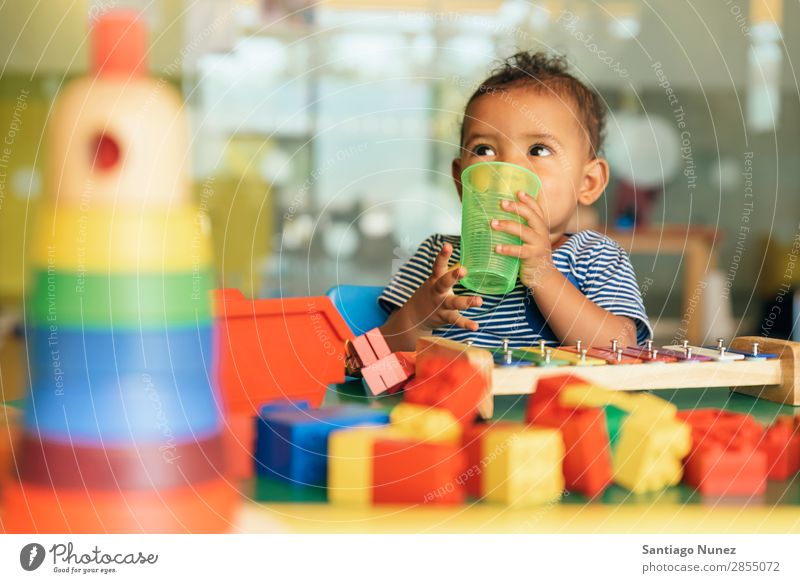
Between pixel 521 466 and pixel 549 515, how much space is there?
0.10ft

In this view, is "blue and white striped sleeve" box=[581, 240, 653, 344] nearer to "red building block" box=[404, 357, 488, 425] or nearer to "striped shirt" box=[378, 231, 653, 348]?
"striped shirt" box=[378, 231, 653, 348]

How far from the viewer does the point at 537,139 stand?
3.15 feet

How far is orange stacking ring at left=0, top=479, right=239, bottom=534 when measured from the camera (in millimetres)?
379

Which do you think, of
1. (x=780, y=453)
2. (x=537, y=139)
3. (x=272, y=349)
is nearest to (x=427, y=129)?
(x=537, y=139)

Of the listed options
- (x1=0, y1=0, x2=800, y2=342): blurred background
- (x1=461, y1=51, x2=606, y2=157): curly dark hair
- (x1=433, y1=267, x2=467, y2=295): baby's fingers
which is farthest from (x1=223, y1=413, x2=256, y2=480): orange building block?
(x1=0, y1=0, x2=800, y2=342): blurred background

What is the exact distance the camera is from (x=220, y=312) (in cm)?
59

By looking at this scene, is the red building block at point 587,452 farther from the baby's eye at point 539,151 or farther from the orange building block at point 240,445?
the baby's eye at point 539,151

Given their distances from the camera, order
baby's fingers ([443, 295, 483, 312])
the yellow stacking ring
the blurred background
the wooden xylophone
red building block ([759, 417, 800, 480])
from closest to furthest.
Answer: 1. the yellow stacking ring
2. red building block ([759, 417, 800, 480])
3. the wooden xylophone
4. baby's fingers ([443, 295, 483, 312])
5. the blurred background

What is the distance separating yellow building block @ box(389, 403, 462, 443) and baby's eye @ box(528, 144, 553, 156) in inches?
21.9

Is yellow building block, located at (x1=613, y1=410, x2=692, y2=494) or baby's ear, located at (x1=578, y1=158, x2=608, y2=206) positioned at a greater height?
baby's ear, located at (x1=578, y1=158, x2=608, y2=206)

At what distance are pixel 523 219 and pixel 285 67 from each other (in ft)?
8.50

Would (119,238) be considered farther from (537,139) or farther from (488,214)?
(537,139)

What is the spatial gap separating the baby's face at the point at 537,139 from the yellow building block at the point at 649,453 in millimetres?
539
